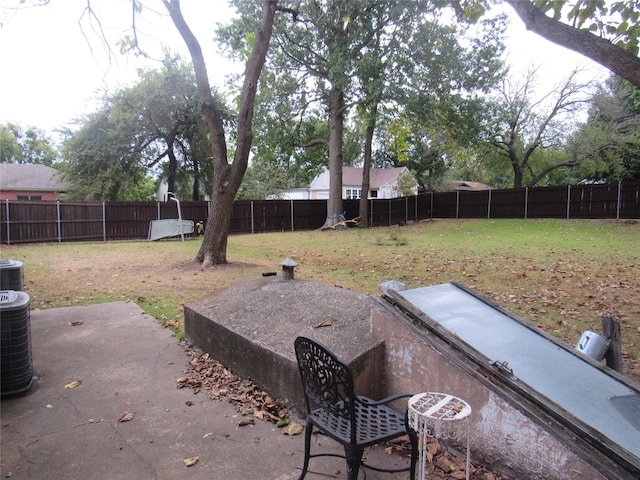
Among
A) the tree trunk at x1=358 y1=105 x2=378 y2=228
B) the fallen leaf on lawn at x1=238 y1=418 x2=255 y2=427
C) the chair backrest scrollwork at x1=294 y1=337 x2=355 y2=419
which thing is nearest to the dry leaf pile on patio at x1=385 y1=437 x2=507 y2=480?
the chair backrest scrollwork at x1=294 y1=337 x2=355 y2=419

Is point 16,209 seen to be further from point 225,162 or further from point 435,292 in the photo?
point 435,292

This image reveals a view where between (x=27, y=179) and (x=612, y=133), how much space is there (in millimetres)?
42089

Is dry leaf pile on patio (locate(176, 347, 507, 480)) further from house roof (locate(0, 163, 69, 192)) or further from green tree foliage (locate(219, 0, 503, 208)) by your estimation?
house roof (locate(0, 163, 69, 192))

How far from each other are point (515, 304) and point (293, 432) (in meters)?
4.52

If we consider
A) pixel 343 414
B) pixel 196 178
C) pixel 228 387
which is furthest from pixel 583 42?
pixel 196 178

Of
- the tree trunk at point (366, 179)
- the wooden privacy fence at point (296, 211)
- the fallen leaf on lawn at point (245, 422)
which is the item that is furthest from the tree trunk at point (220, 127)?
the tree trunk at point (366, 179)

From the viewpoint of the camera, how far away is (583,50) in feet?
13.7

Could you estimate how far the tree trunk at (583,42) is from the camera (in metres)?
3.88

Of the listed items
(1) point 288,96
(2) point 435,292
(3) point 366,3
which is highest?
(3) point 366,3

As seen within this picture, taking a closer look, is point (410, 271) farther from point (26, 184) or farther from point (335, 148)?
point (26, 184)

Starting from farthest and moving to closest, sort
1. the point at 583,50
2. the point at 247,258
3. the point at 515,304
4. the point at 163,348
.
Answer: the point at 247,258
the point at 515,304
the point at 163,348
the point at 583,50

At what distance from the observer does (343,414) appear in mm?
2225

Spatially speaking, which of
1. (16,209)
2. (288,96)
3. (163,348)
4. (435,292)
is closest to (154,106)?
(288,96)

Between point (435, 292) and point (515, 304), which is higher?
point (435, 292)
